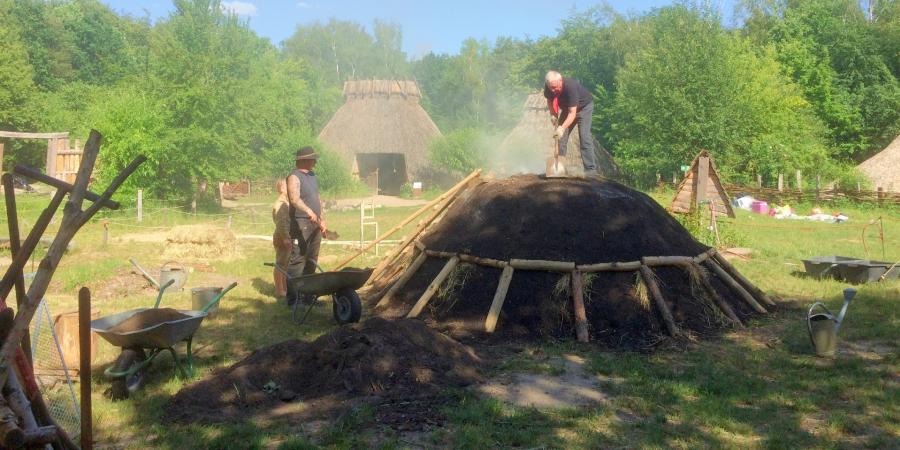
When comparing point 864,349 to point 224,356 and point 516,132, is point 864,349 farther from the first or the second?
point 516,132

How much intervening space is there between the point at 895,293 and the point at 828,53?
114 feet

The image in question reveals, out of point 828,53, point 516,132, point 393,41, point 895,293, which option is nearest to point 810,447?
point 895,293

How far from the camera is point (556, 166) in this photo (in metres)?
9.42

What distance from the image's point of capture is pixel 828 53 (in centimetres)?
3947

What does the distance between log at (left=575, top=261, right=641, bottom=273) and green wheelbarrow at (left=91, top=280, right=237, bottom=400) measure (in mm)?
3796

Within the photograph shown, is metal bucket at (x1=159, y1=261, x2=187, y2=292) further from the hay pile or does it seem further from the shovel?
the shovel

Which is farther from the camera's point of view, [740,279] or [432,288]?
[740,279]

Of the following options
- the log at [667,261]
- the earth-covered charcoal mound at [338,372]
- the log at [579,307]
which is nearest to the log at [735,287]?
the log at [667,261]

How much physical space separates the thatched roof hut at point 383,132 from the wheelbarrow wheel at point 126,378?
3138 centimetres

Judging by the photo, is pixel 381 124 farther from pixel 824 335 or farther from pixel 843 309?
pixel 824 335

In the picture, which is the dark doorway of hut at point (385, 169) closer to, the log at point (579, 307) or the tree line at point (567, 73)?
the tree line at point (567, 73)

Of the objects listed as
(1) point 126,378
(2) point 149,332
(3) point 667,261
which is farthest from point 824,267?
(1) point 126,378

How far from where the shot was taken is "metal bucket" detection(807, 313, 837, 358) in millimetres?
6699

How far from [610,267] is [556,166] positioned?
7.02ft
